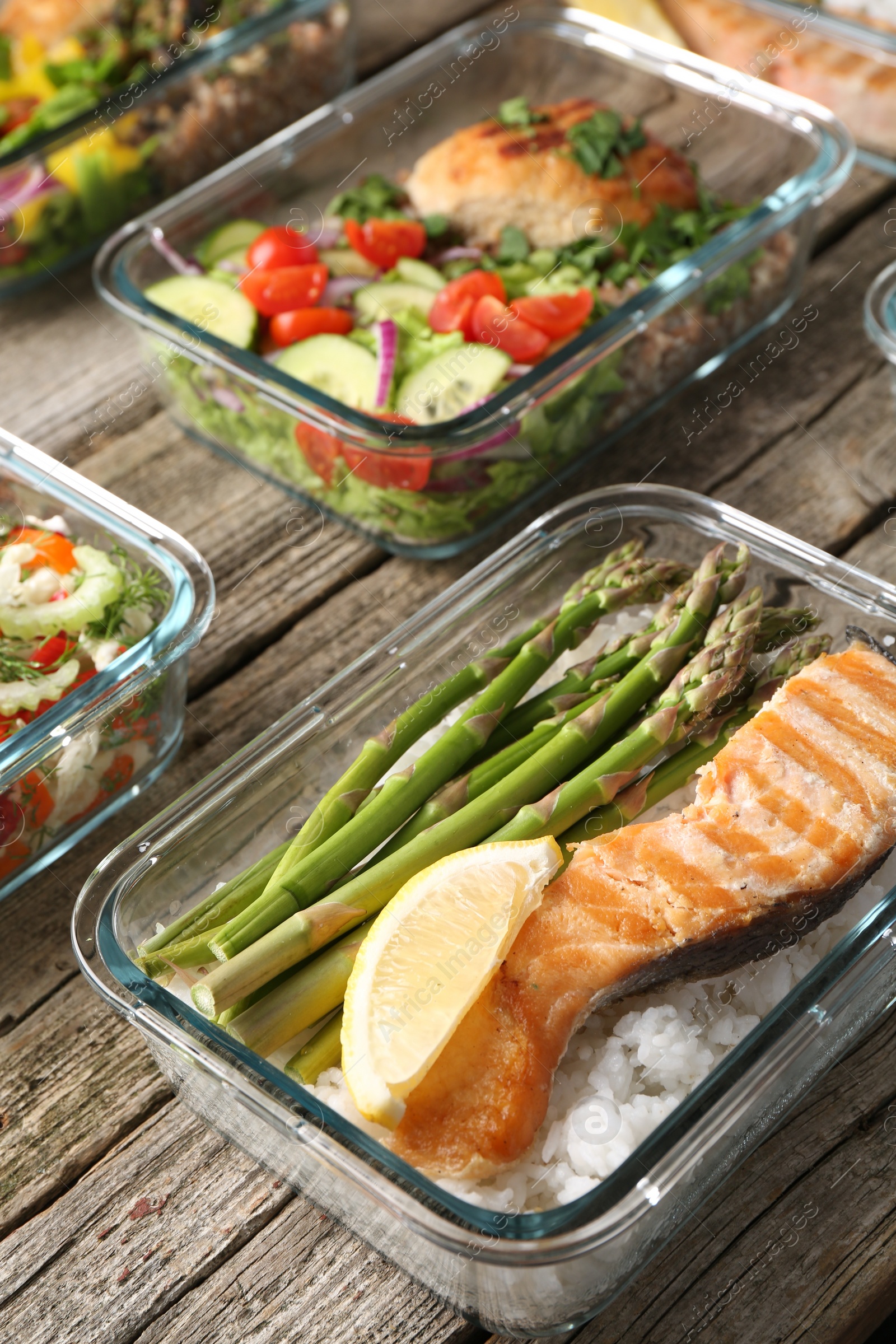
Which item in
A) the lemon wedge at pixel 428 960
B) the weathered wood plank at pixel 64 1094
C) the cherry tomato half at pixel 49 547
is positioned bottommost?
the weathered wood plank at pixel 64 1094

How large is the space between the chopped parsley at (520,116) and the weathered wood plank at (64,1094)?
7.57 ft

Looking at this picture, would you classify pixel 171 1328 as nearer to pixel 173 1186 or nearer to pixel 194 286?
pixel 173 1186

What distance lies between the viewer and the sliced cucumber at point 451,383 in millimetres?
2650

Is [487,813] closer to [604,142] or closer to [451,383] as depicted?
[451,383]

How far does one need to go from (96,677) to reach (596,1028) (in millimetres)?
990

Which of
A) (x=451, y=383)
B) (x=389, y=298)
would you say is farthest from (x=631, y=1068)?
(x=389, y=298)

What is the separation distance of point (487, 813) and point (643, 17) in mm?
2972

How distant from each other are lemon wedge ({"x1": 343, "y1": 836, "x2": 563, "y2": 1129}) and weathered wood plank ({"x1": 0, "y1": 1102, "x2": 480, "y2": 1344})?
373 millimetres

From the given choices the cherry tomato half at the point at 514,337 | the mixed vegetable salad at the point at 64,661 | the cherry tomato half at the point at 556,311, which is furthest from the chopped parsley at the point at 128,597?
the cherry tomato half at the point at 556,311

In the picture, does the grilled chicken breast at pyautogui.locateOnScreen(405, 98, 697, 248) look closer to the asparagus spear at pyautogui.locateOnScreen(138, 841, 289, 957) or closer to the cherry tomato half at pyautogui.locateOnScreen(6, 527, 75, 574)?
the cherry tomato half at pyautogui.locateOnScreen(6, 527, 75, 574)

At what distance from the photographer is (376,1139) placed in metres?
1.56

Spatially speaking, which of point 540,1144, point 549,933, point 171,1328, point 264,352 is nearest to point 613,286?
point 264,352

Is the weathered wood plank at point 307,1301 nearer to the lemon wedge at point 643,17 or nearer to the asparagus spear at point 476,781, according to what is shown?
the asparagus spear at point 476,781

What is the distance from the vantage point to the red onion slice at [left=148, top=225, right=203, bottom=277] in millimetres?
3119
